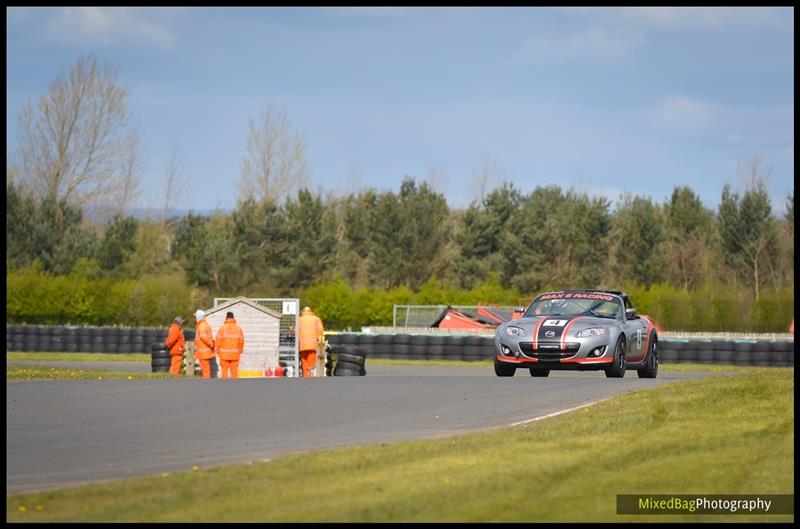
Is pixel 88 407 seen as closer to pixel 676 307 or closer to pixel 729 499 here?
pixel 729 499

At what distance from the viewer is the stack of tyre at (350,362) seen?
2867 centimetres

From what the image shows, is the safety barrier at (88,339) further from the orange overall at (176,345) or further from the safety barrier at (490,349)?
the orange overall at (176,345)

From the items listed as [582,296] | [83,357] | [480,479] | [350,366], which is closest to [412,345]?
[83,357]

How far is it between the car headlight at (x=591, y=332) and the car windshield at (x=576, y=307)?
0.72m

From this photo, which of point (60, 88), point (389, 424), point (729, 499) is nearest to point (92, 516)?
point (729, 499)

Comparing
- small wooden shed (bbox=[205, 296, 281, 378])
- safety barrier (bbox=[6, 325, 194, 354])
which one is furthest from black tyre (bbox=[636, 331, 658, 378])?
safety barrier (bbox=[6, 325, 194, 354])

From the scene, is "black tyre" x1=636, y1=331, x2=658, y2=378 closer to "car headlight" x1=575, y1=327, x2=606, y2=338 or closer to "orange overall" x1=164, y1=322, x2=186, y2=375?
"car headlight" x1=575, y1=327, x2=606, y2=338

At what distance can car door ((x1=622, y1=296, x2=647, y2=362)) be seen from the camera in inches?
871

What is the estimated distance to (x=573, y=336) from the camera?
2111cm

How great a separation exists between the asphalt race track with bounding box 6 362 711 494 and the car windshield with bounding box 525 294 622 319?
1627mm

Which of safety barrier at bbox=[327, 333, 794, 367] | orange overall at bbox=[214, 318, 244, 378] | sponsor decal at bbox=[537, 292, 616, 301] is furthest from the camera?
safety barrier at bbox=[327, 333, 794, 367]

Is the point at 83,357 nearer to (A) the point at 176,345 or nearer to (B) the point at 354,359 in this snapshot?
(A) the point at 176,345

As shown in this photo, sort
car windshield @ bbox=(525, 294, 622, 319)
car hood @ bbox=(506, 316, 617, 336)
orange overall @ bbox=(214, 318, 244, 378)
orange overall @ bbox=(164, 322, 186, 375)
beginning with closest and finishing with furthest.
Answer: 1. car hood @ bbox=(506, 316, 617, 336)
2. car windshield @ bbox=(525, 294, 622, 319)
3. orange overall @ bbox=(214, 318, 244, 378)
4. orange overall @ bbox=(164, 322, 186, 375)

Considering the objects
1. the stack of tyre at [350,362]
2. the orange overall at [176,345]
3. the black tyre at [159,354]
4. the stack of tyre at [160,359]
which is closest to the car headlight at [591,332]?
the stack of tyre at [350,362]
